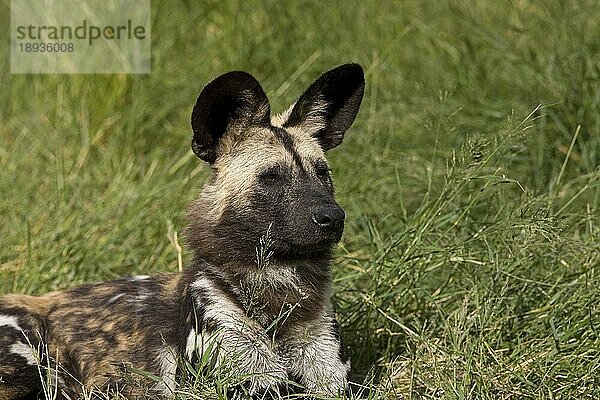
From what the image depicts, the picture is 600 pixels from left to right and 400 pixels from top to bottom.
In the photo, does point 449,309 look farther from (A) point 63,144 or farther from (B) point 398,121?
(A) point 63,144

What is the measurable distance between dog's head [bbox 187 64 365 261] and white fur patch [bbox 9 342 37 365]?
0.75 meters

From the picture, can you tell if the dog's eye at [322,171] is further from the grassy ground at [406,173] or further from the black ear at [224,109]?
the grassy ground at [406,173]

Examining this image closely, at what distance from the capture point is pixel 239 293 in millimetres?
3930

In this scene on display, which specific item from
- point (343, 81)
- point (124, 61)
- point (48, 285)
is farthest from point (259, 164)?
point (124, 61)

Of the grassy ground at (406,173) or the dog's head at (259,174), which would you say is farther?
the grassy ground at (406,173)

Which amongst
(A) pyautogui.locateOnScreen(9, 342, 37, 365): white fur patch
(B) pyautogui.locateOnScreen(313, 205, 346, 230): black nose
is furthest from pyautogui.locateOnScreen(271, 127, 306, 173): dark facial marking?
(A) pyautogui.locateOnScreen(9, 342, 37, 365): white fur patch

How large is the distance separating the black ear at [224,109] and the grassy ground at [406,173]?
0.90 m

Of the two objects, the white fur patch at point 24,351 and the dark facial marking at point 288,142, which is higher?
the dark facial marking at point 288,142

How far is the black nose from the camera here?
3.79m

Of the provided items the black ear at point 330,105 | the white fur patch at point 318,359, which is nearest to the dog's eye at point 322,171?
the black ear at point 330,105

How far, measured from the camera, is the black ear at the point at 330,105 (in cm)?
417

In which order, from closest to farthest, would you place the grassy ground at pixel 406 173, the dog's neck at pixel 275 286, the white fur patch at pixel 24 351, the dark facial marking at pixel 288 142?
the dog's neck at pixel 275 286, the dark facial marking at pixel 288 142, the white fur patch at pixel 24 351, the grassy ground at pixel 406 173

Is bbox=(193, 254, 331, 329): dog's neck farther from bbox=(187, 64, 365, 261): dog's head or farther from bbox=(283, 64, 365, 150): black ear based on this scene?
bbox=(283, 64, 365, 150): black ear

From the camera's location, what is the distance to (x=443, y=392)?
388 cm
